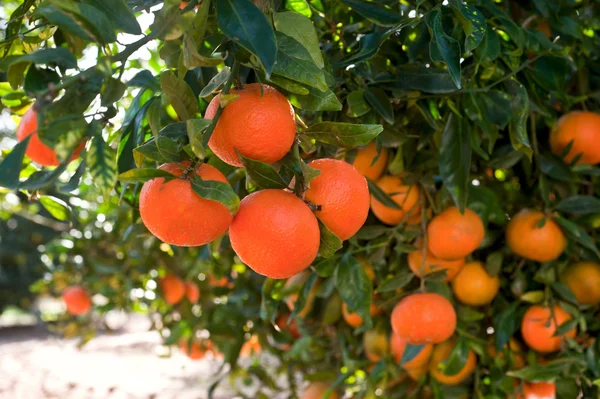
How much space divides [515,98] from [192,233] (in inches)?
18.6

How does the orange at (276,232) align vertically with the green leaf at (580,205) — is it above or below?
above

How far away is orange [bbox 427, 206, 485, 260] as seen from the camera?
33.6 inches

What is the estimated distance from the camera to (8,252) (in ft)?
17.4

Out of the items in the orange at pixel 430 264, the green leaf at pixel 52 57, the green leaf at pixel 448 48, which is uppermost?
the green leaf at pixel 52 57

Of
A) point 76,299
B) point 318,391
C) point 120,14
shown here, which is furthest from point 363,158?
point 76,299

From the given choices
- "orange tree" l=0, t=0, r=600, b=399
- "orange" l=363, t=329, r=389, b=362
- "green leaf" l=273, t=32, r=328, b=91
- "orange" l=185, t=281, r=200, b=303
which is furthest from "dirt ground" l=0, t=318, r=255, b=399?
"green leaf" l=273, t=32, r=328, b=91

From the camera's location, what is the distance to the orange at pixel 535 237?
0.90 meters

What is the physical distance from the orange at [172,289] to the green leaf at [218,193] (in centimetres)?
137

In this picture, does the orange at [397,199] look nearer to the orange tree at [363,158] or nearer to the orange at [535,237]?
the orange tree at [363,158]

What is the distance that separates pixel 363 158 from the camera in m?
0.85

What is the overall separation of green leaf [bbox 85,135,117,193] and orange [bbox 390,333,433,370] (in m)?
0.64

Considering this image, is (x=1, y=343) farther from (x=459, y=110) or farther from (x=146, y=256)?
(x=459, y=110)

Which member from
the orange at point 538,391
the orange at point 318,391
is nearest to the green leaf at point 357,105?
the orange at point 538,391

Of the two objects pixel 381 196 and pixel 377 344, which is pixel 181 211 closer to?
pixel 381 196
